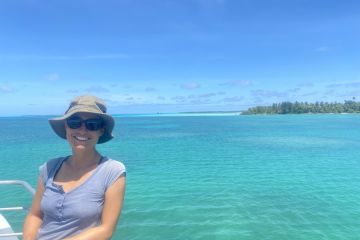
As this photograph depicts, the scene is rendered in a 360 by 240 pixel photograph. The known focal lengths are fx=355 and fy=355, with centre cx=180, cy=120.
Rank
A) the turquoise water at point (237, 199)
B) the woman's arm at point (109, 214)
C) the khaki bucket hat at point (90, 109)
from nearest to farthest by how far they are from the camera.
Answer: the woman's arm at point (109, 214), the khaki bucket hat at point (90, 109), the turquoise water at point (237, 199)

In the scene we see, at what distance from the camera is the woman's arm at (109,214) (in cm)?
263

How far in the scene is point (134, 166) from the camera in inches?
923

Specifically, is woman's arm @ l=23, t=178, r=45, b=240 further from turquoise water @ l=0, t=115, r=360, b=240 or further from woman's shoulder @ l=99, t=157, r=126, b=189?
turquoise water @ l=0, t=115, r=360, b=240

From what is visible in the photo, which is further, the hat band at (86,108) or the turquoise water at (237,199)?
the turquoise water at (237,199)

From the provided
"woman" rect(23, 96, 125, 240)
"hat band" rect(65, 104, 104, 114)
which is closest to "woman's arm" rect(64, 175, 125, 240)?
"woman" rect(23, 96, 125, 240)

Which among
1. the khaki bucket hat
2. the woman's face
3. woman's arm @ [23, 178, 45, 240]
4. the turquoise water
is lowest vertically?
the turquoise water

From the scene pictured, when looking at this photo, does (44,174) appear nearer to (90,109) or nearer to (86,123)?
(86,123)

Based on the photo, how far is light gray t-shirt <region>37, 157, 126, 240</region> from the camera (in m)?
2.65

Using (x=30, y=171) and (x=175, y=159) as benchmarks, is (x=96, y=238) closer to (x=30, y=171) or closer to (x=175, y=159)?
(x=30, y=171)

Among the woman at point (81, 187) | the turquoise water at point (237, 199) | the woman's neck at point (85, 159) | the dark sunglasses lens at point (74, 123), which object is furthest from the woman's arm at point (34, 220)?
the turquoise water at point (237, 199)

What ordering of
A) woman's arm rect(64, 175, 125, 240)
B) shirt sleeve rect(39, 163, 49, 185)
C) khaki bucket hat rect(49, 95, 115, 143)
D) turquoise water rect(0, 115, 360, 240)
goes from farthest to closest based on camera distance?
turquoise water rect(0, 115, 360, 240) < shirt sleeve rect(39, 163, 49, 185) < khaki bucket hat rect(49, 95, 115, 143) < woman's arm rect(64, 175, 125, 240)

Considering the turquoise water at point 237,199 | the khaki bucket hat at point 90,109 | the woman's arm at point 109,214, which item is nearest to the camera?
the woman's arm at point 109,214

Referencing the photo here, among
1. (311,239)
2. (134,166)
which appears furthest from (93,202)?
(134,166)

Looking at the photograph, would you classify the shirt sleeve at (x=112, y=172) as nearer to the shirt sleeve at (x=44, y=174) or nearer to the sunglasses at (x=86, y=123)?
the sunglasses at (x=86, y=123)
